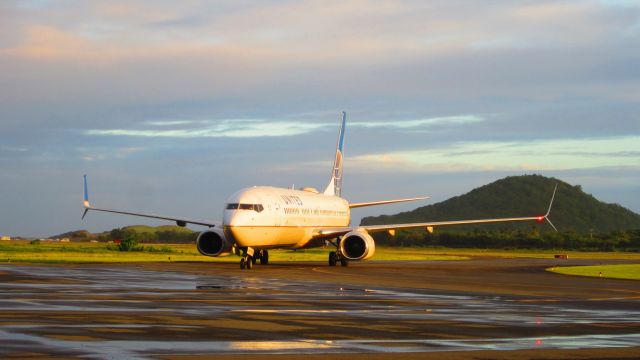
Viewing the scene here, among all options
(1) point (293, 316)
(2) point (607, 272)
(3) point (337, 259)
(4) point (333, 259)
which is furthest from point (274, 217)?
(1) point (293, 316)

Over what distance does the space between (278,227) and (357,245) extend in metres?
4.97

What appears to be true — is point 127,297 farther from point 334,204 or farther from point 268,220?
point 334,204

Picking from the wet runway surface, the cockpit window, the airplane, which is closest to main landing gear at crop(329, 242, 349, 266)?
the airplane

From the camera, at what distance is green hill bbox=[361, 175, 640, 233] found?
166500 millimetres

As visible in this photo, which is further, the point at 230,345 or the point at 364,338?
the point at 364,338

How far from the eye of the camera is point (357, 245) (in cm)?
4778

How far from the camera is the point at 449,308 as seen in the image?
2055 cm

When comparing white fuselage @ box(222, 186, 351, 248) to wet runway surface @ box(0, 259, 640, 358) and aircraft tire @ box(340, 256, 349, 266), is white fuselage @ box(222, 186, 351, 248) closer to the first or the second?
aircraft tire @ box(340, 256, 349, 266)

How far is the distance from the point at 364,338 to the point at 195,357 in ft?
11.1

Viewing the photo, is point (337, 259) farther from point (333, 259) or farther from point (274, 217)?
point (274, 217)

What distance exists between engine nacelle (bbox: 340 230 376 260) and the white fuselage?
2.14 m

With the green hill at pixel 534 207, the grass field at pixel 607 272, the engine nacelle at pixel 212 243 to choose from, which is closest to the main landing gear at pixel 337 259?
the engine nacelle at pixel 212 243

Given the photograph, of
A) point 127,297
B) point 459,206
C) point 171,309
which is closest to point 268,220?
point 127,297

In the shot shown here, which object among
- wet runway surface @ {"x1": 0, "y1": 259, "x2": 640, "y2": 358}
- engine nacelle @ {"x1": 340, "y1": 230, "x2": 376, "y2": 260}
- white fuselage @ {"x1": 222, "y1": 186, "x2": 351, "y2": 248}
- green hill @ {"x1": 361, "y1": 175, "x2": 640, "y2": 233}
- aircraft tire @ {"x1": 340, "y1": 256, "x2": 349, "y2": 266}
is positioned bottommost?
wet runway surface @ {"x1": 0, "y1": 259, "x2": 640, "y2": 358}
